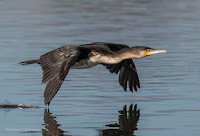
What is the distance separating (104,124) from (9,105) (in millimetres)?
1911

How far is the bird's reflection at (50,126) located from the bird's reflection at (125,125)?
61 cm

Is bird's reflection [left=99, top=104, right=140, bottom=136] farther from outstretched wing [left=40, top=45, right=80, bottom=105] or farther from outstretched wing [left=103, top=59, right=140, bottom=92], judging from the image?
outstretched wing [left=103, top=59, right=140, bottom=92]

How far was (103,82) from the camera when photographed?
1177 cm

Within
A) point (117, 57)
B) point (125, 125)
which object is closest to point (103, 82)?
point (117, 57)

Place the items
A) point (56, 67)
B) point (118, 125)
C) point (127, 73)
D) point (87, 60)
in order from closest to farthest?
point (118, 125) < point (56, 67) < point (87, 60) < point (127, 73)

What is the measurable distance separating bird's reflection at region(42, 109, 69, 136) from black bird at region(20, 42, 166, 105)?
277 mm

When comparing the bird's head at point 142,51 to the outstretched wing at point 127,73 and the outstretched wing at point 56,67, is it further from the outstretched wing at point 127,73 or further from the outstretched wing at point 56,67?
the outstretched wing at point 56,67

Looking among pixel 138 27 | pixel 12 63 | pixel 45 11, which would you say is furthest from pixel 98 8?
pixel 12 63

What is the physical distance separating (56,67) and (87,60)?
3.50 ft

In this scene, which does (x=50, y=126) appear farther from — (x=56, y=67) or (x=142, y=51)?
(x=142, y=51)

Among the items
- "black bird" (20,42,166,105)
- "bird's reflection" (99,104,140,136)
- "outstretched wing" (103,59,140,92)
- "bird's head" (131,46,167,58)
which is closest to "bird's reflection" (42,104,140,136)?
"bird's reflection" (99,104,140,136)

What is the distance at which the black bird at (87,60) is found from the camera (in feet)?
29.8

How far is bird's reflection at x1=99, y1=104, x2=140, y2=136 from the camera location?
810cm

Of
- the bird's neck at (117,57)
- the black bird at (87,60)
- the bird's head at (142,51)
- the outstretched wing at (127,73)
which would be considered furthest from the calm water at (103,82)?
the bird's head at (142,51)
